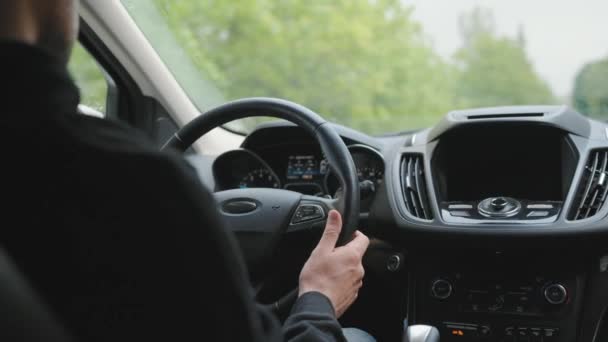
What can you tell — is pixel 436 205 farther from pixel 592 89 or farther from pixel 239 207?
pixel 592 89

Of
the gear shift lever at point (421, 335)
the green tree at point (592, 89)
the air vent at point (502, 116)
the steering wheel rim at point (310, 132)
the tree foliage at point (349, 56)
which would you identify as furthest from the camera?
the tree foliage at point (349, 56)

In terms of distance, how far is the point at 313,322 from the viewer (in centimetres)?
142

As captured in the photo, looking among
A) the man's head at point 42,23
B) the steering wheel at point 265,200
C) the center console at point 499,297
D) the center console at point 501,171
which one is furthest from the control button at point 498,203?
the man's head at point 42,23

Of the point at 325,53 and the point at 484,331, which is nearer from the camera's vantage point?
the point at 484,331

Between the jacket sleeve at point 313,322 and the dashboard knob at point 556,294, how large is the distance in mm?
1161

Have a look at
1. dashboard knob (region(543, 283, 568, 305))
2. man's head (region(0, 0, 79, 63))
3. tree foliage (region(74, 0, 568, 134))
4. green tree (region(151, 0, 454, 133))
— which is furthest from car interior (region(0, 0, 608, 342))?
green tree (region(151, 0, 454, 133))

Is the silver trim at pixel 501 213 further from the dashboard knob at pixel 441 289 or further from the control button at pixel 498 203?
the dashboard knob at pixel 441 289

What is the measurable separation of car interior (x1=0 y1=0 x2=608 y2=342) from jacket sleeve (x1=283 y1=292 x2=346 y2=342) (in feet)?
2.03

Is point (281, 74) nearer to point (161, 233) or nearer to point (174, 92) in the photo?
point (174, 92)

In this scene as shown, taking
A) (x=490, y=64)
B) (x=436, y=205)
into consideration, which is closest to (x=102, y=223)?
(x=436, y=205)

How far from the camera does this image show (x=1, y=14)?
36.3 inches

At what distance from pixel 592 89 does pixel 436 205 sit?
151 centimetres

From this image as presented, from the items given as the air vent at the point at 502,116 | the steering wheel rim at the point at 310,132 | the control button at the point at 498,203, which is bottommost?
the control button at the point at 498,203

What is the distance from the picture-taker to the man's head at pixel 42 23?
3.03ft
